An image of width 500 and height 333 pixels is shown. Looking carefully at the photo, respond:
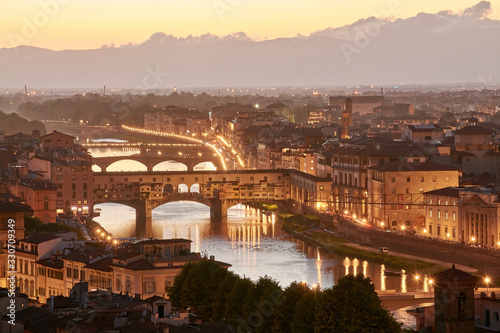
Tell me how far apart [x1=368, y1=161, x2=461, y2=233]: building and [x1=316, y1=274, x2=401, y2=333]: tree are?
50.1 ft

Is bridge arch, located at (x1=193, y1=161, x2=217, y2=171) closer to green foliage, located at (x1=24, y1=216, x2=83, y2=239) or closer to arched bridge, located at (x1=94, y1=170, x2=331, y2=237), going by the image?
arched bridge, located at (x1=94, y1=170, x2=331, y2=237)

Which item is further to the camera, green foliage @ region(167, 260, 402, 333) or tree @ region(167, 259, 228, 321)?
tree @ region(167, 259, 228, 321)

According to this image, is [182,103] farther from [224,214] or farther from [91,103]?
[224,214]

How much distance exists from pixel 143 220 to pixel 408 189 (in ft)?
23.0

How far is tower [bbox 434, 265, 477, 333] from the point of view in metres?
11.7

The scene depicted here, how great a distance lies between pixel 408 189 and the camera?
92.8ft

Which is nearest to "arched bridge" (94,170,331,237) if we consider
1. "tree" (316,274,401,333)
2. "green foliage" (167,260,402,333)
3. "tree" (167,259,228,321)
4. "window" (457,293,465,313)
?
"tree" (167,259,228,321)

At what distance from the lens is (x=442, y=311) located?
38.6 ft

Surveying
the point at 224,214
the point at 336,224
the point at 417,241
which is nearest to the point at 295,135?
the point at 224,214

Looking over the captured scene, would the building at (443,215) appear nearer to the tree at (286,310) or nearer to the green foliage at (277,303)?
the green foliage at (277,303)

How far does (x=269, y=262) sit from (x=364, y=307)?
1152 cm

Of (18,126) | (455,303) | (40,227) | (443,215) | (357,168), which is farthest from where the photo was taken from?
(18,126)

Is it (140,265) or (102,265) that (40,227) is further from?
(140,265)

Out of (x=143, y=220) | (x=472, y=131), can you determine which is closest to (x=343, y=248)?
(x=472, y=131)
